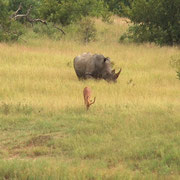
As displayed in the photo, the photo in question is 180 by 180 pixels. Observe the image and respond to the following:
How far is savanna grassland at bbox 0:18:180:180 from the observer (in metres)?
6.98

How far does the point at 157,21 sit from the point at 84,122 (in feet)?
58.3

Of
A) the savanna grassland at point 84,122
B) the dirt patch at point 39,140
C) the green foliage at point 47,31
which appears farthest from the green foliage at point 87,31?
the dirt patch at point 39,140

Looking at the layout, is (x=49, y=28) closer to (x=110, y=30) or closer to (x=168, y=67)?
(x=110, y=30)

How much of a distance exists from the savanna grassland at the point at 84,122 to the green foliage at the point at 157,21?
6701 mm

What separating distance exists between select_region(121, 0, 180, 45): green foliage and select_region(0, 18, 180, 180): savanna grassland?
22.0 feet

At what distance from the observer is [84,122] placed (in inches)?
389

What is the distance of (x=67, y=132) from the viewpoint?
364 inches

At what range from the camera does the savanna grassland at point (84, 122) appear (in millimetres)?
6984

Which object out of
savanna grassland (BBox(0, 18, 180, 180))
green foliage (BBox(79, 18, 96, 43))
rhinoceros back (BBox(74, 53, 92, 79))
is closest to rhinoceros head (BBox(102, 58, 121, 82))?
savanna grassland (BBox(0, 18, 180, 180))

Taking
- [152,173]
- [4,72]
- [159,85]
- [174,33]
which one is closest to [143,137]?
[152,173]

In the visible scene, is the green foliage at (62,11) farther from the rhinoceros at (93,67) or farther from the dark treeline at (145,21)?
the rhinoceros at (93,67)

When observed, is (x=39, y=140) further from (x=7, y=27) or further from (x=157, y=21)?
(x=157, y=21)

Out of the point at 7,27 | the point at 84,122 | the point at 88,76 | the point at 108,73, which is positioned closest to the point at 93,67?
the point at 88,76

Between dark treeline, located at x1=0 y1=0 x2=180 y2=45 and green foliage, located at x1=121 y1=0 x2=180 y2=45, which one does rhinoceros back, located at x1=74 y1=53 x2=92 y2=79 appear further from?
green foliage, located at x1=121 y1=0 x2=180 y2=45
